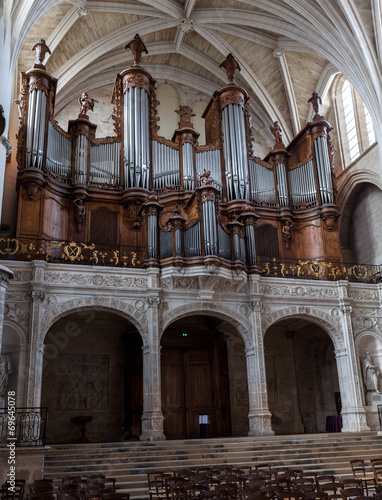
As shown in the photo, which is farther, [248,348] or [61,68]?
[61,68]

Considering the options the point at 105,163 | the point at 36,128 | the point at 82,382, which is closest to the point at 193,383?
the point at 82,382

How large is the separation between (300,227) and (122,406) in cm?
920

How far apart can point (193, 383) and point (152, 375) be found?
138 inches

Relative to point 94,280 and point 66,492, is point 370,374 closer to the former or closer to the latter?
point 94,280

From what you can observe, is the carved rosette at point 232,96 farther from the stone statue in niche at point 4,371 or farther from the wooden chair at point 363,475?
the wooden chair at point 363,475

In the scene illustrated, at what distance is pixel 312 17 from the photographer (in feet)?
65.6

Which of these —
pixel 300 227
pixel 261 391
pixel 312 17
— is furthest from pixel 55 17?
pixel 261 391

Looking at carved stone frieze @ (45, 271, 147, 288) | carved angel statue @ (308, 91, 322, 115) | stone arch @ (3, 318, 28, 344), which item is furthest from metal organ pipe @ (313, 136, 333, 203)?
stone arch @ (3, 318, 28, 344)

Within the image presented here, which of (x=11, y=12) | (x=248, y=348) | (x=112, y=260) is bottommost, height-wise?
(x=248, y=348)

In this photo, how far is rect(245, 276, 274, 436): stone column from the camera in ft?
52.1

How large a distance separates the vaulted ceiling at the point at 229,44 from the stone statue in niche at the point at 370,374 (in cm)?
829

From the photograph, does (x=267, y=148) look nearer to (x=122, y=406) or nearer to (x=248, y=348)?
(x=248, y=348)

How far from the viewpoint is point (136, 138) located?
1938cm

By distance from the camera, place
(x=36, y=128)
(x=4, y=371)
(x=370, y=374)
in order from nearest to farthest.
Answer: (x=4, y=371) → (x=370, y=374) → (x=36, y=128)
